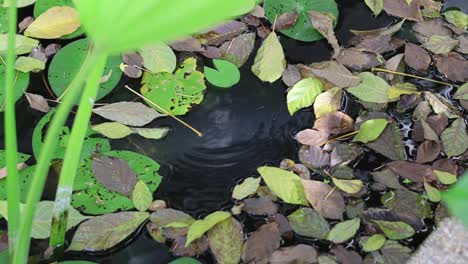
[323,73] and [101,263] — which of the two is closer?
[101,263]

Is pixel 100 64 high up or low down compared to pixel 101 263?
up

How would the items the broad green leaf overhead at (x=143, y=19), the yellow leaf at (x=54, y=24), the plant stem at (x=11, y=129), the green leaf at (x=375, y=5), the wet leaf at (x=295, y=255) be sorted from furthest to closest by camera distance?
the green leaf at (x=375, y=5) < the yellow leaf at (x=54, y=24) < the wet leaf at (x=295, y=255) < the plant stem at (x=11, y=129) < the broad green leaf overhead at (x=143, y=19)

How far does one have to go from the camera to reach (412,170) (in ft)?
4.33

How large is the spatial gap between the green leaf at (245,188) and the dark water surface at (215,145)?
0.02 metres

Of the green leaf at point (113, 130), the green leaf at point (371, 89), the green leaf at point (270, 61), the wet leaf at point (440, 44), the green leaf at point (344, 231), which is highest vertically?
the green leaf at point (270, 61)

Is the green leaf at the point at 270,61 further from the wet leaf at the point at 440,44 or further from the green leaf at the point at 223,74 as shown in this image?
the wet leaf at the point at 440,44

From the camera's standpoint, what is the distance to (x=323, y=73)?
1.47m

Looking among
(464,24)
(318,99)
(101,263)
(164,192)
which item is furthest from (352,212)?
(464,24)

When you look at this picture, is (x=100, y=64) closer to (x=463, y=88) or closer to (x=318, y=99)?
(x=318, y=99)

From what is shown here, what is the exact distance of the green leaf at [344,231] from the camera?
1213 millimetres

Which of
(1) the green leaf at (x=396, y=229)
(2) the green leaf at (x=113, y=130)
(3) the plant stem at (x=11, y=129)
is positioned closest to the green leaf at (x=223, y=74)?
(2) the green leaf at (x=113, y=130)

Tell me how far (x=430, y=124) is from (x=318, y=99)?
0.28 m

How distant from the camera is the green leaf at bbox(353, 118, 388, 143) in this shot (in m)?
1.37

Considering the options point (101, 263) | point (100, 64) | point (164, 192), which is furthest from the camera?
point (164, 192)
